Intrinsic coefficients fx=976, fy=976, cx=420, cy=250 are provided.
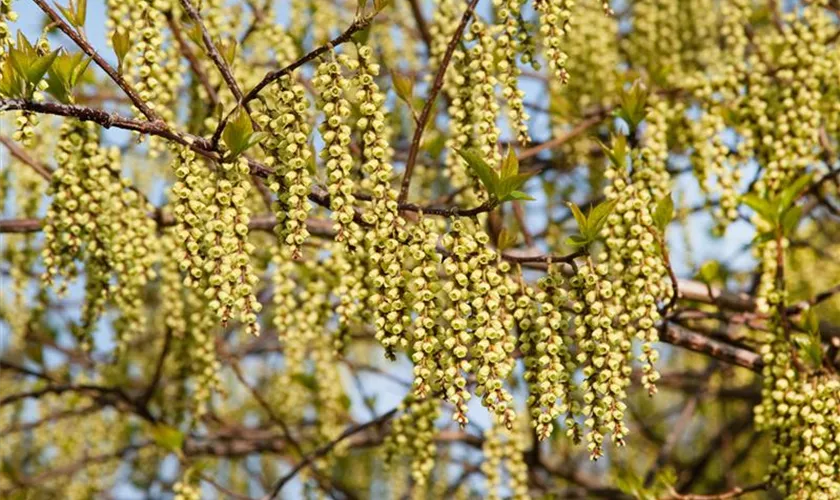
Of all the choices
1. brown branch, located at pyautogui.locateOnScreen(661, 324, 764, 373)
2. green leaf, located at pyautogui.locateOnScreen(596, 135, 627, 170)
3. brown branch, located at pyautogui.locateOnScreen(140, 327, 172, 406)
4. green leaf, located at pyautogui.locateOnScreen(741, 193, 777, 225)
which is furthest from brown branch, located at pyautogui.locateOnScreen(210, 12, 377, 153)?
brown branch, located at pyautogui.locateOnScreen(140, 327, 172, 406)

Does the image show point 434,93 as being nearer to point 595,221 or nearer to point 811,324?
point 595,221

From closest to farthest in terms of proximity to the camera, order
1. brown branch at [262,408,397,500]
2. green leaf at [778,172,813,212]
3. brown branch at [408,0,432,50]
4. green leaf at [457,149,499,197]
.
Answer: green leaf at [457,149,499,197]
green leaf at [778,172,813,212]
brown branch at [262,408,397,500]
brown branch at [408,0,432,50]

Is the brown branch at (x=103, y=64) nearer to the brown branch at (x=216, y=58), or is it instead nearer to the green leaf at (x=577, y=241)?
the brown branch at (x=216, y=58)

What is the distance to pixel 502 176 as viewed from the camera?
7.14 feet

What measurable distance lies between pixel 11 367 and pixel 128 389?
160cm

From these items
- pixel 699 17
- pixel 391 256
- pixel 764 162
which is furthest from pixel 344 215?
pixel 699 17

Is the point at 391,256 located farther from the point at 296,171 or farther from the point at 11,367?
the point at 11,367

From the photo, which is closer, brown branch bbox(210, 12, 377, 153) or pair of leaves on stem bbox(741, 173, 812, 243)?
brown branch bbox(210, 12, 377, 153)

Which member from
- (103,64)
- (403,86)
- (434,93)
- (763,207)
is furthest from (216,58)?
(763,207)

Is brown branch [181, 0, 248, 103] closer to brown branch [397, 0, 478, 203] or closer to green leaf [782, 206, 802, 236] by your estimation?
brown branch [397, 0, 478, 203]

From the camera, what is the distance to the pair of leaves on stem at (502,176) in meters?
2.16

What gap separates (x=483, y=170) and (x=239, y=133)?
541 millimetres

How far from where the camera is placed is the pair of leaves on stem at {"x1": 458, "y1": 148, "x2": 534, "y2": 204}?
2.16 m

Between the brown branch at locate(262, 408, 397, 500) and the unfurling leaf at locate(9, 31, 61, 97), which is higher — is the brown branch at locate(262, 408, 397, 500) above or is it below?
below
